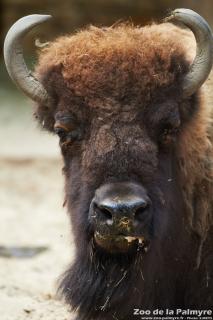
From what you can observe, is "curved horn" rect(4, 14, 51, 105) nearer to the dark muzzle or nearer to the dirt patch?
the dark muzzle

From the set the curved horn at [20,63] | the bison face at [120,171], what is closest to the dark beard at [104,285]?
the bison face at [120,171]

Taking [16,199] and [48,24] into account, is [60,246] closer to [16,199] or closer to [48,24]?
[16,199]

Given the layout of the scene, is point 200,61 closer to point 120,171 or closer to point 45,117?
point 120,171

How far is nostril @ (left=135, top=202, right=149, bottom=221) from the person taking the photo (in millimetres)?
4957

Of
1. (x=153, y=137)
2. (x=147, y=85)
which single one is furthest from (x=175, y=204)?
(x=147, y=85)

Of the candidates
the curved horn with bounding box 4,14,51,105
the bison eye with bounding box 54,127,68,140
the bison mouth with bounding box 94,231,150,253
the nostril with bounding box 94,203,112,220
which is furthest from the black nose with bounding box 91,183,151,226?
the curved horn with bounding box 4,14,51,105

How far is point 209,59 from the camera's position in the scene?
554cm

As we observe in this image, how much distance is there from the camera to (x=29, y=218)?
1081cm

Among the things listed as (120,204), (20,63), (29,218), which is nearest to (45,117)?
(20,63)

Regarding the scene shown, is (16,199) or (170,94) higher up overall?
(170,94)

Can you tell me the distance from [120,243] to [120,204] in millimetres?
353

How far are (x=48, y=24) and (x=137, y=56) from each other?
12.5m

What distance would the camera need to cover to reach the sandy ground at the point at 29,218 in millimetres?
6836

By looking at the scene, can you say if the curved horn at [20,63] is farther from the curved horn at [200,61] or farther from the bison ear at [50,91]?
the curved horn at [200,61]
